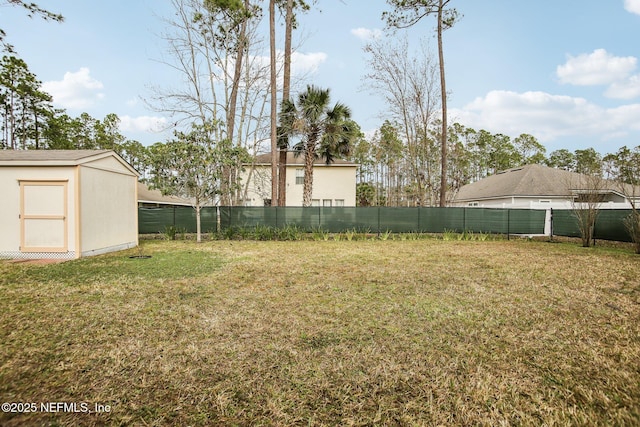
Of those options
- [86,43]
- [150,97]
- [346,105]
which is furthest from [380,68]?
[86,43]

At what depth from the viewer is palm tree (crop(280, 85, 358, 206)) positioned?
12.5 meters

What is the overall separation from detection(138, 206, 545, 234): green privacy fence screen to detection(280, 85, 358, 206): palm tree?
1.25m

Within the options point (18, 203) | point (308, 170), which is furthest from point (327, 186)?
point (18, 203)

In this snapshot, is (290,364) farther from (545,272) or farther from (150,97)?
(150,97)

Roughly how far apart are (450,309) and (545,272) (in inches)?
144

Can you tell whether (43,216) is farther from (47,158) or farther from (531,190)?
(531,190)

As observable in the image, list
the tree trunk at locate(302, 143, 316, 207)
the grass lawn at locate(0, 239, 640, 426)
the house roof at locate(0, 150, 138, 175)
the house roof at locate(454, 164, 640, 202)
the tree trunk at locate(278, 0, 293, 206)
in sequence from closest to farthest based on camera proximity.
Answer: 1. the grass lawn at locate(0, 239, 640, 426)
2. the house roof at locate(0, 150, 138, 175)
3. the tree trunk at locate(302, 143, 316, 207)
4. the tree trunk at locate(278, 0, 293, 206)
5. the house roof at locate(454, 164, 640, 202)

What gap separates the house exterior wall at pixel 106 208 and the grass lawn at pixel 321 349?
2.23 meters

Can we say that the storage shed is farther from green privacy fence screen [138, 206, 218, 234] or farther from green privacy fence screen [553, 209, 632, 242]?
green privacy fence screen [553, 209, 632, 242]

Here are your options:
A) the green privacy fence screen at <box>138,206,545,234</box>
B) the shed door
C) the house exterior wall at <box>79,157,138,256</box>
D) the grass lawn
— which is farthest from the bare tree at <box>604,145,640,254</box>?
the shed door

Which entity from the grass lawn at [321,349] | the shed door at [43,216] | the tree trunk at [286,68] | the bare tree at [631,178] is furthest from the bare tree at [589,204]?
the shed door at [43,216]

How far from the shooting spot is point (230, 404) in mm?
1889

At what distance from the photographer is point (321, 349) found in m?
2.65

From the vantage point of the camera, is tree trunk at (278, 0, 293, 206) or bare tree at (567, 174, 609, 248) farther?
tree trunk at (278, 0, 293, 206)
